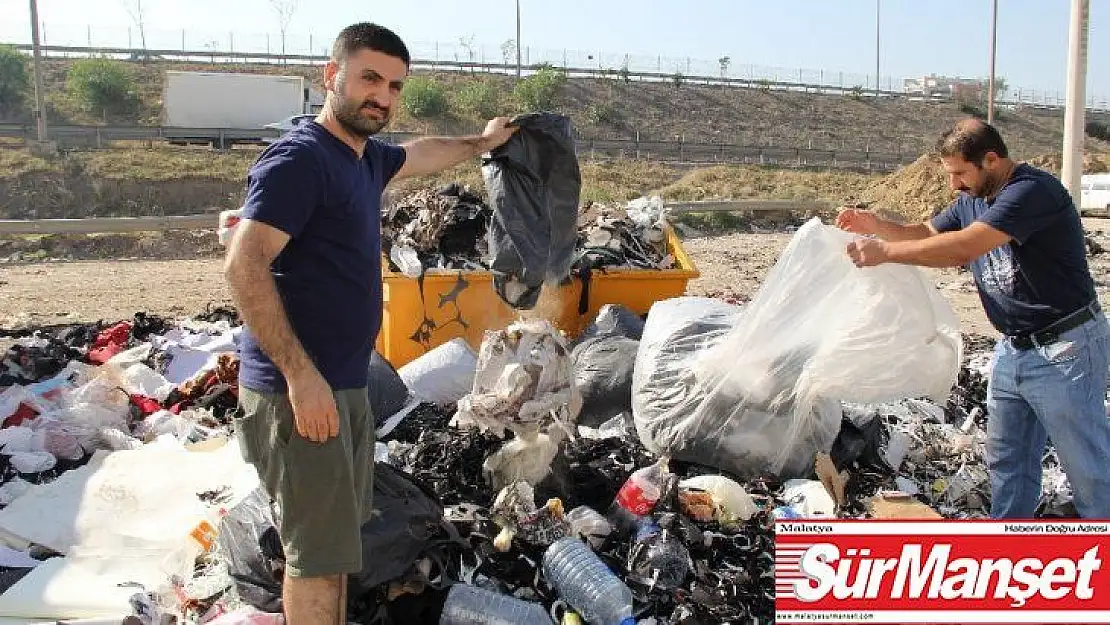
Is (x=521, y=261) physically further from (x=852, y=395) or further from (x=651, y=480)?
(x=852, y=395)

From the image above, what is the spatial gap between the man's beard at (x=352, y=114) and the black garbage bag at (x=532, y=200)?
5.60 feet

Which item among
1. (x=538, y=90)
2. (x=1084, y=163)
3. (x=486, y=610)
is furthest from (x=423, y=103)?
(x=486, y=610)

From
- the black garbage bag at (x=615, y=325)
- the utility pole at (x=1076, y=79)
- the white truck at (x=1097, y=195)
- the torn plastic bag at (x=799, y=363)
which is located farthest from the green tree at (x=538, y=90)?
the torn plastic bag at (x=799, y=363)

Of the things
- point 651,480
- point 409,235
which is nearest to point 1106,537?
point 651,480

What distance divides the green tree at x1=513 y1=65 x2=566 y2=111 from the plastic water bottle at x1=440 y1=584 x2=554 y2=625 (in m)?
42.3

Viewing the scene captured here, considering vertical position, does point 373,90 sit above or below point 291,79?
below

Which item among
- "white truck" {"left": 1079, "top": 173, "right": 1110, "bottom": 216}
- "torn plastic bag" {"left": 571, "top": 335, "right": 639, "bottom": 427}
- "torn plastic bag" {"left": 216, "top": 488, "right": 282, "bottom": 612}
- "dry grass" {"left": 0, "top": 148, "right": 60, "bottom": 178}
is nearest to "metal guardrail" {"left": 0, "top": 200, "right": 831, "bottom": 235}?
"dry grass" {"left": 0, "top": 148, "right": 60, "bottom": 178}

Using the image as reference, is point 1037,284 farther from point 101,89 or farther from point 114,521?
point 101,89

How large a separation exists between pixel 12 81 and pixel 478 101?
19.3m

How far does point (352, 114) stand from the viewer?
2467 millimetres

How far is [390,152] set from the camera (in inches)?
114

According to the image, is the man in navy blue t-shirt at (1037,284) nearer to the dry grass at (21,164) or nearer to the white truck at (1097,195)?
the white truck at (1097,195)

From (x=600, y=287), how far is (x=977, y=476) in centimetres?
229

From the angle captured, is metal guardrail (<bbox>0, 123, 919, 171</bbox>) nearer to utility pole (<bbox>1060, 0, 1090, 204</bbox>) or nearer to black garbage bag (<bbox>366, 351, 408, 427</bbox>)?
utility pole (<bbox>1060, 0, 1090, 204</bbox>)
